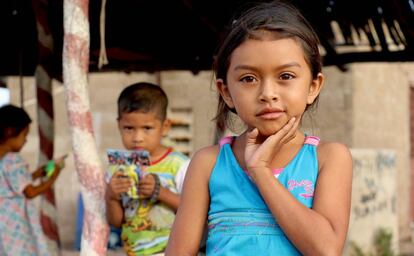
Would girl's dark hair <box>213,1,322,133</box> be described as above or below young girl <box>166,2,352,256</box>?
above

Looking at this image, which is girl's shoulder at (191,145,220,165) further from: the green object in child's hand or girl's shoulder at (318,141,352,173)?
the green object in child's hand

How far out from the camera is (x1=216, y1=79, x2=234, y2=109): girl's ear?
1.80 metres

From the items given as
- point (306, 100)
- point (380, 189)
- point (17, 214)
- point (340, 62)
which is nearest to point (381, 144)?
point (380, 189)

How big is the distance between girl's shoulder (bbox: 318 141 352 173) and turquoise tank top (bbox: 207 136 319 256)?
2 cm

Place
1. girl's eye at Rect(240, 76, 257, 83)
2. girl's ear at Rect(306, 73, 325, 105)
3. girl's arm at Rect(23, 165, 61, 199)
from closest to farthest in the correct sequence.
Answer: girl's eye at Rect(240, 76, 257, 83)
girl's ear at Rect(306, 73, 325, 105)
girl's arm at Rect(23, 165, 61, 199)

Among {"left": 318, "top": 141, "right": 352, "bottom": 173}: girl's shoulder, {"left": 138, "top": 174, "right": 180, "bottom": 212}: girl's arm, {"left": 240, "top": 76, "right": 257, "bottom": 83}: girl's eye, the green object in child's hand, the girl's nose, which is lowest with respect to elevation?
{"left": 138, "top": 174, "right": 180, "bottom": 212}: girl's arm

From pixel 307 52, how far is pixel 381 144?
30.3ft

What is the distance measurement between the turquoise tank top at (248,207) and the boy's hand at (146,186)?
1.18m

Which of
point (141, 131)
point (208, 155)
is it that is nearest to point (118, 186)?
point (141, 131)

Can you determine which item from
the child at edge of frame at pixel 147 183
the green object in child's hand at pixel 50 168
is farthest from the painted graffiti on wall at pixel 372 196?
the child at edge of frame at pixel 147 183

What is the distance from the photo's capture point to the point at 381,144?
10.7 meters

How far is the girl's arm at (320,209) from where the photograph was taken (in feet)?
5.13

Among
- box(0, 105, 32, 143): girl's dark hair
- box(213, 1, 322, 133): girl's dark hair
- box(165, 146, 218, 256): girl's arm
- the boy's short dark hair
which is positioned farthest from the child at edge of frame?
box(0, 105, 32, 143): girl's dark hair

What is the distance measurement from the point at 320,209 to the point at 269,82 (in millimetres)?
292
